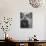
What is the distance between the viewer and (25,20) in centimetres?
473

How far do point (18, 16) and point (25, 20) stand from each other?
0.99 ft

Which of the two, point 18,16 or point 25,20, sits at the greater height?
point 18,16

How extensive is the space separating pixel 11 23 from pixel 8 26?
0.51 feet

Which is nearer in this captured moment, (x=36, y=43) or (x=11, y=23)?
(x=36, y=43)

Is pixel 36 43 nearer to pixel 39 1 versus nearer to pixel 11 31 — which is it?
pixel 11 31

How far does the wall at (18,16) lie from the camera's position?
464cm

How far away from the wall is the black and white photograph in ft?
0.37

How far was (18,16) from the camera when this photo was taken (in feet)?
15.4

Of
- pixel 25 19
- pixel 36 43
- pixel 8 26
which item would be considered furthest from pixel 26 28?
pixel 36 43

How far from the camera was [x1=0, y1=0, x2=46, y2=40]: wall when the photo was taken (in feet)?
15.2

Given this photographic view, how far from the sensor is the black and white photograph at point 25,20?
15.4 feet

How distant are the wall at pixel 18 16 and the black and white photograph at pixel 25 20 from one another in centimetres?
11

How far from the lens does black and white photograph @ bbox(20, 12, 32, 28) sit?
470 centimetres

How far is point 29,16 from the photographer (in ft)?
15.5
